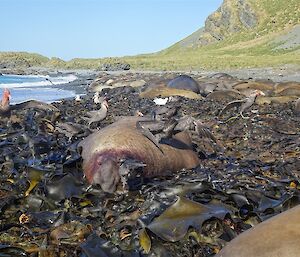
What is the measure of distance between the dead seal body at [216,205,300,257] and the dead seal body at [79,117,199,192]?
192cm

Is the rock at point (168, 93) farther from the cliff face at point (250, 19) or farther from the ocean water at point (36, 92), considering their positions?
the cliff face at point (250, 19)

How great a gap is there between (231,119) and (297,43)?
52.5 meters

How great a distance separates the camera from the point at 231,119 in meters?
8.00

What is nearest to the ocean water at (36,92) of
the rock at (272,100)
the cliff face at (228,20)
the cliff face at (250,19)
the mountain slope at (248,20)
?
the rock at (272,100)

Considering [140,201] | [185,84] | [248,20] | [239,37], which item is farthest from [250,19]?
[140,201]

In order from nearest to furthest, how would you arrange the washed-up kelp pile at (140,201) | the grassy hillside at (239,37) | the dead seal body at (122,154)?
1. the washed-up kelp pile at (140,201)
2. the dead seal body at (122,154)
3. the grassy hillside at (239,37)

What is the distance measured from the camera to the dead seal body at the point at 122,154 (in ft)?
13.4

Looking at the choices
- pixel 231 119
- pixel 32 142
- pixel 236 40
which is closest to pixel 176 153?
pixel 32 142

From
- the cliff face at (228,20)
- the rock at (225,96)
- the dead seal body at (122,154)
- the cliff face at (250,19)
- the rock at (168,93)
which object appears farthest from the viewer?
the cliff face at (228,20)

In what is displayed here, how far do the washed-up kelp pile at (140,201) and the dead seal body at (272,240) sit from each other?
535 mm

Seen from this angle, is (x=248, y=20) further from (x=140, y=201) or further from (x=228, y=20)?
(x=140, y=201)

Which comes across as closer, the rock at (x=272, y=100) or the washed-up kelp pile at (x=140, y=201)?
the washed-up kelp pile at (x=140, y=201)

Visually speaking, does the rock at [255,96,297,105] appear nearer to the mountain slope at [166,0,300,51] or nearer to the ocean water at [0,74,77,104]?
the ocean water at [0,74,77,104]

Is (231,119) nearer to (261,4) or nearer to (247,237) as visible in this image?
(247,237)
